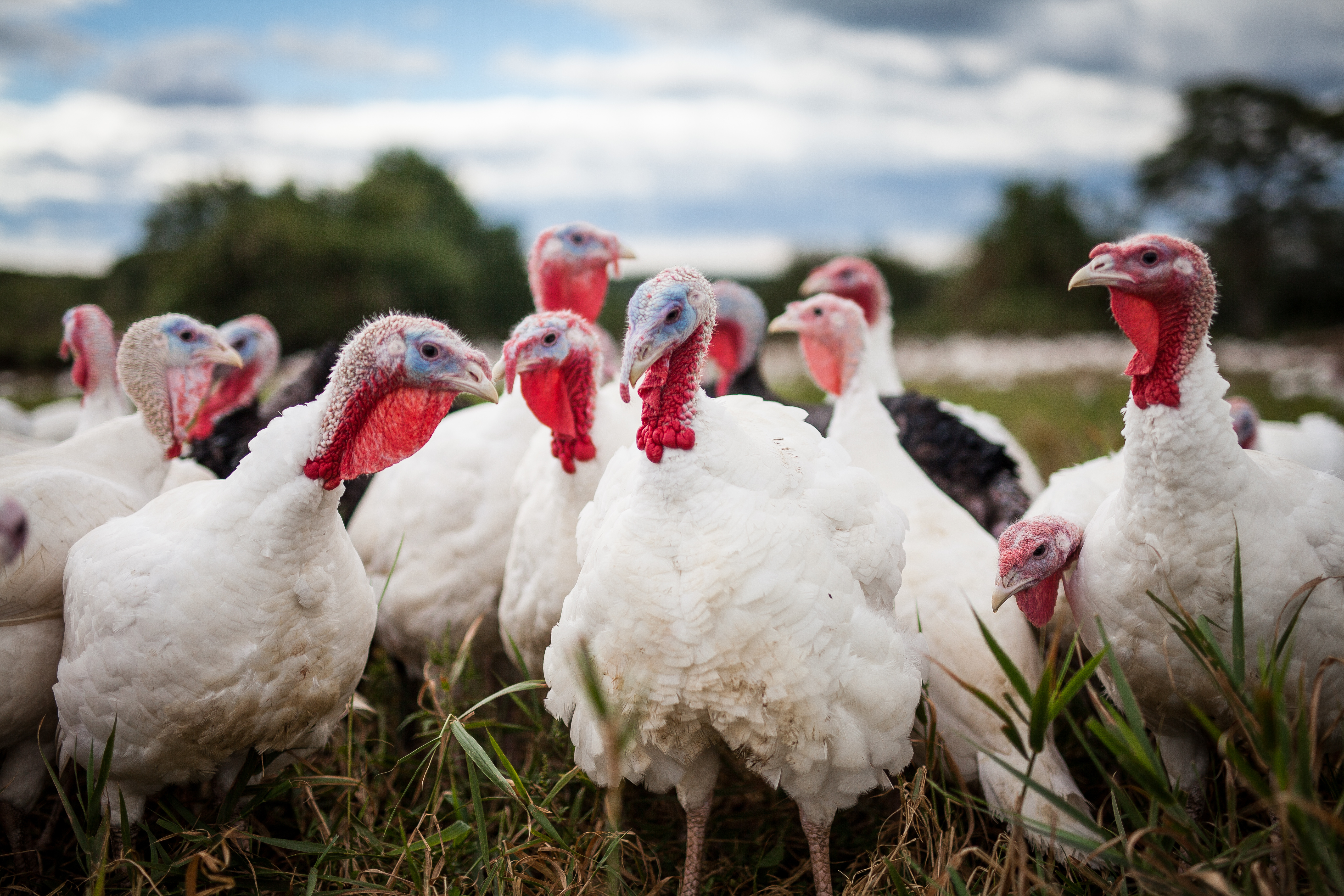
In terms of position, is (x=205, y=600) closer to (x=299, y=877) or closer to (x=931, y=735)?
(x=299, y=877)

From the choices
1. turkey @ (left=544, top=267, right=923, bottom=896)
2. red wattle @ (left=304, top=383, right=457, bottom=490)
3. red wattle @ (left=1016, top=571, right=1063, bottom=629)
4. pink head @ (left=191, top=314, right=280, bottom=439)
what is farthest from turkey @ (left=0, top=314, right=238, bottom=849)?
red wattle @ (left=1016, top=571, right=1063, bottom=629)

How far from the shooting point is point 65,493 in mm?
2672

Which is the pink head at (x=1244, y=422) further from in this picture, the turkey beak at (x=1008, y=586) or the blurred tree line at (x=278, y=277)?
the blurred tree line at (x=278, y=277)

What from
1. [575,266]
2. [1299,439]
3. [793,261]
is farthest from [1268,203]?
[575,266]

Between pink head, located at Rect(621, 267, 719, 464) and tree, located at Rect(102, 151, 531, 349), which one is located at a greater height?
pink head, located at Rect(621, 267, 719, 464)

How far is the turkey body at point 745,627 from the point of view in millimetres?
2049

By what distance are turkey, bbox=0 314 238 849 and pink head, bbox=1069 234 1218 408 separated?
330 centimetres

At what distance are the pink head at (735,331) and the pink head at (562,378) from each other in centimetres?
180

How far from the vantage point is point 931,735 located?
2.52m

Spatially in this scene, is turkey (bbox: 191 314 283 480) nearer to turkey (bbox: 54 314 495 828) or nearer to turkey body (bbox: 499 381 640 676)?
turkey body (bbox: 499 381 640 676)

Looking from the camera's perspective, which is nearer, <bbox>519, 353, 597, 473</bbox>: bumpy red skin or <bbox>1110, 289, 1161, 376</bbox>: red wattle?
<bbox>1110, 289, 1161, 376</bbox>: red wattle

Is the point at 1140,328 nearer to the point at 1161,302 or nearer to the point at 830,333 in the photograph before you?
the point at 1161,302

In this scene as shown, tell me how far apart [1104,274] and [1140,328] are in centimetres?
19

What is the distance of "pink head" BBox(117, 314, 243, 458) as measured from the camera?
127 inches
